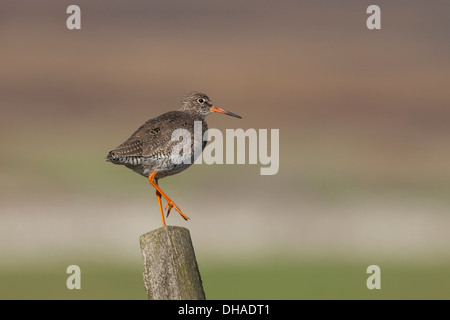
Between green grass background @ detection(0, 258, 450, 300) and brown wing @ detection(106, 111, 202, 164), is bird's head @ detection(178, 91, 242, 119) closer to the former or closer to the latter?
brown wing @ detection(106, 111, 202, 164)

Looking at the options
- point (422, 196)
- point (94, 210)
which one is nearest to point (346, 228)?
point (422, 196)

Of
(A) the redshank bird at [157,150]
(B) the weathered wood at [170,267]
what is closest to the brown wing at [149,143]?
(A) the redshank bird at [157,150]

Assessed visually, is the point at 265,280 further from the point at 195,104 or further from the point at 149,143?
the point at 149,143

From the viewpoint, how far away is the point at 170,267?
8.60 m

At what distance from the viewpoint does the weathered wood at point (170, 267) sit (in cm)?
858

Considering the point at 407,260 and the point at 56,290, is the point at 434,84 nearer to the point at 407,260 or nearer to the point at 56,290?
the point at 407,260

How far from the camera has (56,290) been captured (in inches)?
777


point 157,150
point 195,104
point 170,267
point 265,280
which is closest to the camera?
point 170,267

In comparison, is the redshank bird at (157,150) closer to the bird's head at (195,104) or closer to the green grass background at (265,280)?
the bird's head at (195,104)

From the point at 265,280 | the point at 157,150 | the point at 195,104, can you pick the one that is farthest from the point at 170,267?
the point at 265,280

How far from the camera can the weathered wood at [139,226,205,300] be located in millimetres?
8578

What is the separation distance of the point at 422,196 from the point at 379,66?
1140 centimetres

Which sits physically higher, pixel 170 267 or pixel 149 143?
pixel 149 143

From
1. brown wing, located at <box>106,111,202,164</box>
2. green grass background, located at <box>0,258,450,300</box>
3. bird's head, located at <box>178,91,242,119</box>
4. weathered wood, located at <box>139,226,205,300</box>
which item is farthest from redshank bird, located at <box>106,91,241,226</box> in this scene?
Result: green grass background, located at <box>0,258,450,300</box>
